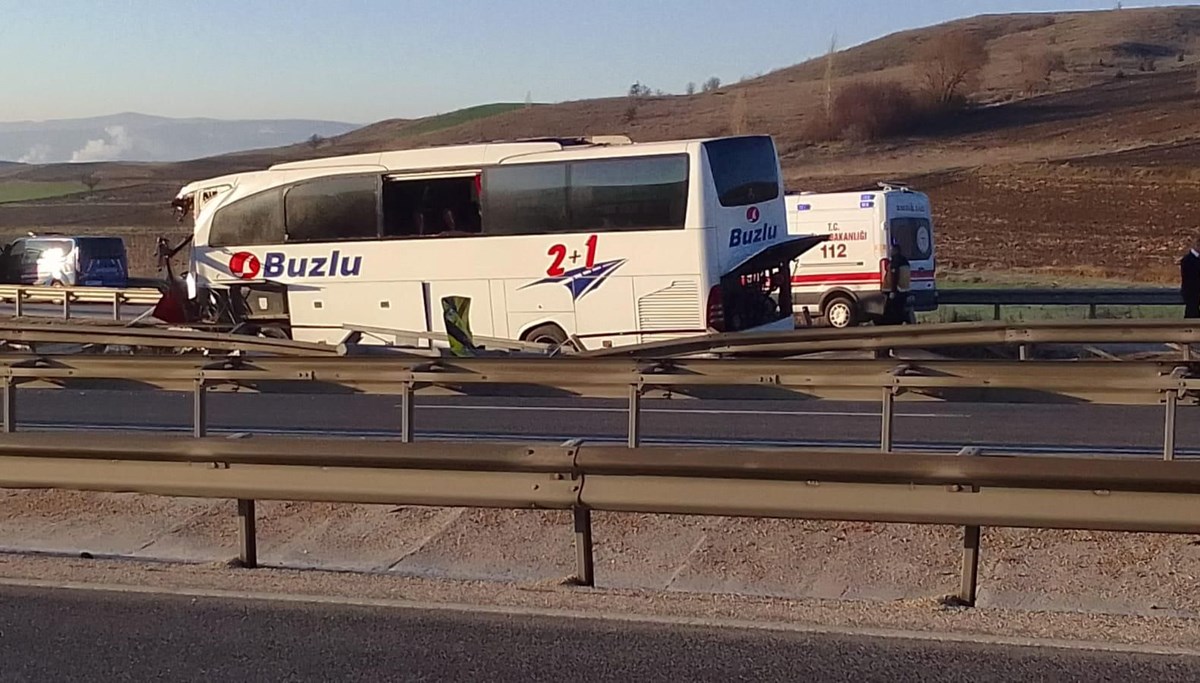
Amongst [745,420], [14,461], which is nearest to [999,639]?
[14,461]

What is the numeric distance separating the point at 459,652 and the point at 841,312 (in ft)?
72.2

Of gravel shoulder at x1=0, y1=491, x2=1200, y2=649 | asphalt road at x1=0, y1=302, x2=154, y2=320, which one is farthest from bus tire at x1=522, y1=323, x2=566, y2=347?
asphalt road at x1=0, y1=302, x2=154, y2=320

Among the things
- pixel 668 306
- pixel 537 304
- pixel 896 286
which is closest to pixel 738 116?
pixel 896 286

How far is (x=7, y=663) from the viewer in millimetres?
6199

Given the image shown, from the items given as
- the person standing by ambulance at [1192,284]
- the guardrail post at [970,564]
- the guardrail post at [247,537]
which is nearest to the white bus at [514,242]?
the person standing by ambulance at [1192,284]

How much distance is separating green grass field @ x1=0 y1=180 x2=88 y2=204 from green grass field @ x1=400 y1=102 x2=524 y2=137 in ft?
81.2

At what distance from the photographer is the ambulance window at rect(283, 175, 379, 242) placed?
21.3m

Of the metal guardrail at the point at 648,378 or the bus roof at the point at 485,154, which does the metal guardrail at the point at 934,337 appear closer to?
the metal guardrail at the point at 648,378

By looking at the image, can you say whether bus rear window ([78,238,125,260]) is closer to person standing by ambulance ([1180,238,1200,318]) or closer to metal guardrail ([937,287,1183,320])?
metal guardrail ([937,287,1183,320])

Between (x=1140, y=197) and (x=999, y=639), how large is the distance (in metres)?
54.6

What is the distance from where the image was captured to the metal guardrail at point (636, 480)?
20.2ft

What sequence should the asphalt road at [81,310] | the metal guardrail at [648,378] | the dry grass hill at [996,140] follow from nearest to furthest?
1. the metal guardrail at [648,378]
2. the asphalt road at [81,310]
3. the dry grass hill at [996,140]

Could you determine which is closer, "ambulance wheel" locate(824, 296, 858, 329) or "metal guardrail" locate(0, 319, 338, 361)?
"metal guardrail" locate(0, 319, 338, 361)

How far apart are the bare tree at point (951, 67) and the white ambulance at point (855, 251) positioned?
223ft
